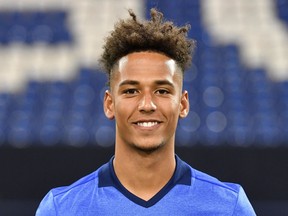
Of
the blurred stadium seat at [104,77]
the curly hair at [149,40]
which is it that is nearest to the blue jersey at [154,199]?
the curly hair at [149,40]

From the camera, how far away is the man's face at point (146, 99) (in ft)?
7.74

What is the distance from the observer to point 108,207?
98.2 inches

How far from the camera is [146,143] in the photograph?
2387mm

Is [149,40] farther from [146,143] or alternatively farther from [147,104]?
[146,143]

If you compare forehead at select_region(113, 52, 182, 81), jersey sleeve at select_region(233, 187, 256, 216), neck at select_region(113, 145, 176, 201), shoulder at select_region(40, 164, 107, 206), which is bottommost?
jersey sleeve at select_region(233, 187, 256, 216)

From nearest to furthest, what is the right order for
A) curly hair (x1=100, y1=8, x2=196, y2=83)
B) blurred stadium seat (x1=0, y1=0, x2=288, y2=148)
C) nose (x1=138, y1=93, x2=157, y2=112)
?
nose (x1=138, y1=93, x2=157, y2=112)
curly hair (x1=100, y1=8, x2=196, y2=83)
blurred stadium seat (x1=0, y1=0, x2=288, y2=148)

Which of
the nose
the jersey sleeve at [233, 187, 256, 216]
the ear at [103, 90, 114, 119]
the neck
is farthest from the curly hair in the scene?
the jersey sleeve at [233, 187, 256, 216]

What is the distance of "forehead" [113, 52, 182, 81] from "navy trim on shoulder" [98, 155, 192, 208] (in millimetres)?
401

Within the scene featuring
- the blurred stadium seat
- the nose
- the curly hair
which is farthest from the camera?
the blurred stadium seat

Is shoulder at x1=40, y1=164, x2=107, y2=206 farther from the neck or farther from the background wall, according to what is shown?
the background wall

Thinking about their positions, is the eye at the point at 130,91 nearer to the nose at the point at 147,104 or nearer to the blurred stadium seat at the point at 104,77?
the nose at the point at 147,104

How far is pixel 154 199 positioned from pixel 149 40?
2.00ft

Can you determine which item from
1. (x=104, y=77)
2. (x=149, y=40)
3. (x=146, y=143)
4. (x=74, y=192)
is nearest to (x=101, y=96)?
(x=104, y=77)

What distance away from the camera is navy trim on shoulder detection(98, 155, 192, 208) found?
252 centimetres
